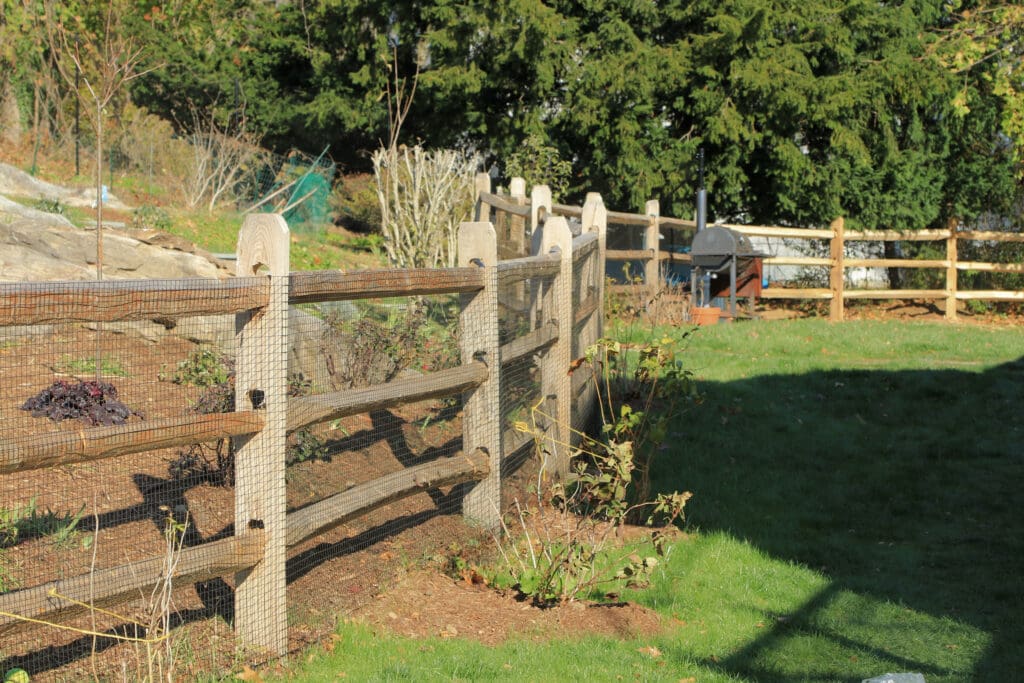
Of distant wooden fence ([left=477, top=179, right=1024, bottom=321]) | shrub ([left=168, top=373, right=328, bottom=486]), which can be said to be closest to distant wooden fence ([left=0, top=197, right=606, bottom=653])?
shrub ([left=168, top=373, right=328, bottom=486])

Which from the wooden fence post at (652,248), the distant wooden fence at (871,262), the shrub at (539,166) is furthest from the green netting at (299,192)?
the wooden fence post at (652,248)

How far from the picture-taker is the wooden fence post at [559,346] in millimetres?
7086

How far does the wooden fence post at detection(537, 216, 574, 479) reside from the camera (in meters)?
7.09

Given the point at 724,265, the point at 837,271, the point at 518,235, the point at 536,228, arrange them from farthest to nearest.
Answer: the point at 837,271 → the point at 724,265 → the point at 518,235 → the point at 536,228

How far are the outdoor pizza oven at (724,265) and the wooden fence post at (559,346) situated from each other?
9.66 metres

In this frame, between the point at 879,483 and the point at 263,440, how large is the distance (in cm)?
555

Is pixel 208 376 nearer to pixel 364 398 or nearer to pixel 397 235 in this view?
pixel 364 398

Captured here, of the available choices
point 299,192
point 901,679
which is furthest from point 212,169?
point 901,679

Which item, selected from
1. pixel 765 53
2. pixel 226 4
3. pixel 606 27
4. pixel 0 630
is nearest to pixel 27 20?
pixel 226 4

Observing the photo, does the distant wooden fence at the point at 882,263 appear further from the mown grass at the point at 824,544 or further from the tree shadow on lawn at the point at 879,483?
the tree shadow on lawn at the point at 879,483

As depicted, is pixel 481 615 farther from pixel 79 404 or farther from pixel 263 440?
pixel 79 404

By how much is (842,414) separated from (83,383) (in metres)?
7.26

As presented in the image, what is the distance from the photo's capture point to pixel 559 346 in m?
7.17

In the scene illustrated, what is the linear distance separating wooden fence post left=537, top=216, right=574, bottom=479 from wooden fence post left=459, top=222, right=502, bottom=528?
3.85 ft
